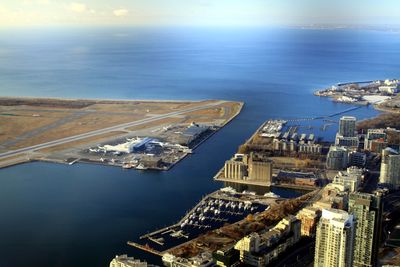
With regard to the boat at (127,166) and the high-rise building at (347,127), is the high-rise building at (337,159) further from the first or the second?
the boat at (127,166)

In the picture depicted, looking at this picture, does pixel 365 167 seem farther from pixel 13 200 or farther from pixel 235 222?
pixel 13 200

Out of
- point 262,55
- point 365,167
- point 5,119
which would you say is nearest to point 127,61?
point 262,55

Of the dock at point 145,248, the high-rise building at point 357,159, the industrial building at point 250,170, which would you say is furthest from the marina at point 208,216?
the high-rise building at point 357,159

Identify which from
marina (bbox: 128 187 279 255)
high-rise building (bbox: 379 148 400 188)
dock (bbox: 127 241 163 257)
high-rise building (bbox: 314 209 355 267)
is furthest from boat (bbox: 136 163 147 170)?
high-rise building (bbox: 314 209 355 267)

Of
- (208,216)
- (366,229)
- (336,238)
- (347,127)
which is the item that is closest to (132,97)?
(347,127)

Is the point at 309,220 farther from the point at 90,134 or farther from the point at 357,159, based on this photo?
the point at 90,134
